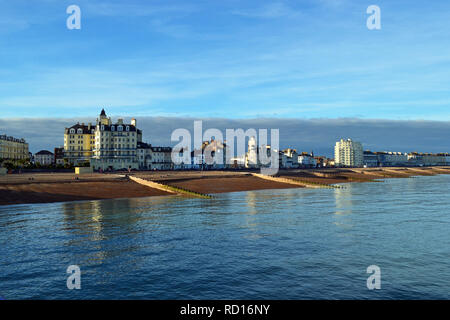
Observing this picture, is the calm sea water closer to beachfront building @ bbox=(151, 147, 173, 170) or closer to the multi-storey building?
the multi-storey building

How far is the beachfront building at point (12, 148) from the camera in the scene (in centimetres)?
16499

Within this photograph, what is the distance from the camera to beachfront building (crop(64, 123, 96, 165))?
6004 inches

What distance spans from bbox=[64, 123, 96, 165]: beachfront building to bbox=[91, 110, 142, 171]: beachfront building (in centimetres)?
409

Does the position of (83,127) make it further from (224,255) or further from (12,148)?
(224,255)

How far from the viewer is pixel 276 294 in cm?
1633

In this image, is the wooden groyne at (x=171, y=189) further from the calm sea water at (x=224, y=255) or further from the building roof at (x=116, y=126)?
the building roof at (x=116, y=126)

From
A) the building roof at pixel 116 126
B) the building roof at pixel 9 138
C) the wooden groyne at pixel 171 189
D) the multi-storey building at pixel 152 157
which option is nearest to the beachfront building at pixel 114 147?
the building roof at pixel 116 126

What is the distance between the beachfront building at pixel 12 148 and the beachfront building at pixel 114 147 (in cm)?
4237

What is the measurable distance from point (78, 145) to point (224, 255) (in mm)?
144911

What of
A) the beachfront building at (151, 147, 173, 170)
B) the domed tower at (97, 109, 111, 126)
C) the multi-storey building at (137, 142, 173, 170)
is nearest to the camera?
the domed tower at (97, 109, 111, 126)

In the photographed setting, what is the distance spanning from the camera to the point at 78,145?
153250mm

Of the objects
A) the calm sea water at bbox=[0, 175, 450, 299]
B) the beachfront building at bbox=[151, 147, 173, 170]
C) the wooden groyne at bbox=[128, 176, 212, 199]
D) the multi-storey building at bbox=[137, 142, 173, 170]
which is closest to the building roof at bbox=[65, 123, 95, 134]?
the multi-storey building at bbox=[137, 142, 173, 170]
